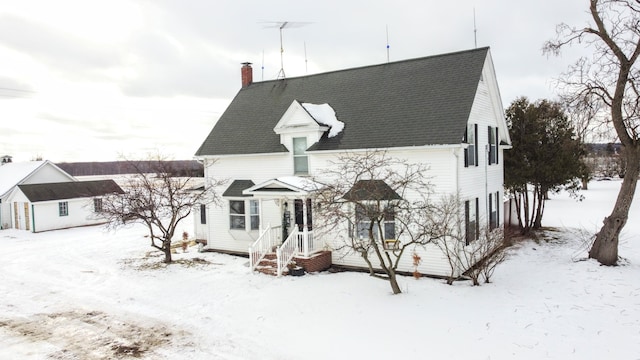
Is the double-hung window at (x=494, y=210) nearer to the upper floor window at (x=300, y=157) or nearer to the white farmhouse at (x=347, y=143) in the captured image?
the white farmhouse at (x=347, y=143)

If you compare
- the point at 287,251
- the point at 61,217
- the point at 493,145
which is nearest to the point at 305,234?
the point at 287,251

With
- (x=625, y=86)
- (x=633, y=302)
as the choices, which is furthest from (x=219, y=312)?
(x=625, y=86)

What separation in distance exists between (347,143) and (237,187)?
231 inches

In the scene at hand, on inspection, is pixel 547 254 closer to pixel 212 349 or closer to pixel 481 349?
pixel 481 349

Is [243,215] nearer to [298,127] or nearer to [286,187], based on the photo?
[286,187]

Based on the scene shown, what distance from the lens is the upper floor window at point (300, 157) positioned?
17625 millimetres

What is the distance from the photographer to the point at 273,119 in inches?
784

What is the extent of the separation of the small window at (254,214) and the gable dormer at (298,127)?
3013mm

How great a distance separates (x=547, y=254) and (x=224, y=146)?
15351mm

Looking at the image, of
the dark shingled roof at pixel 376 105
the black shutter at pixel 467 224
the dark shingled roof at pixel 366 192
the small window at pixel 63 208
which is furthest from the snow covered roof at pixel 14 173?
the black shutter at pixel 467 224

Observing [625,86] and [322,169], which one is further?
[322,169]

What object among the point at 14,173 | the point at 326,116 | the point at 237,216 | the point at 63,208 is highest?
the point at 326,116

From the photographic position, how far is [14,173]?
3559cm

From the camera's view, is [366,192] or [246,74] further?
[246,74]
